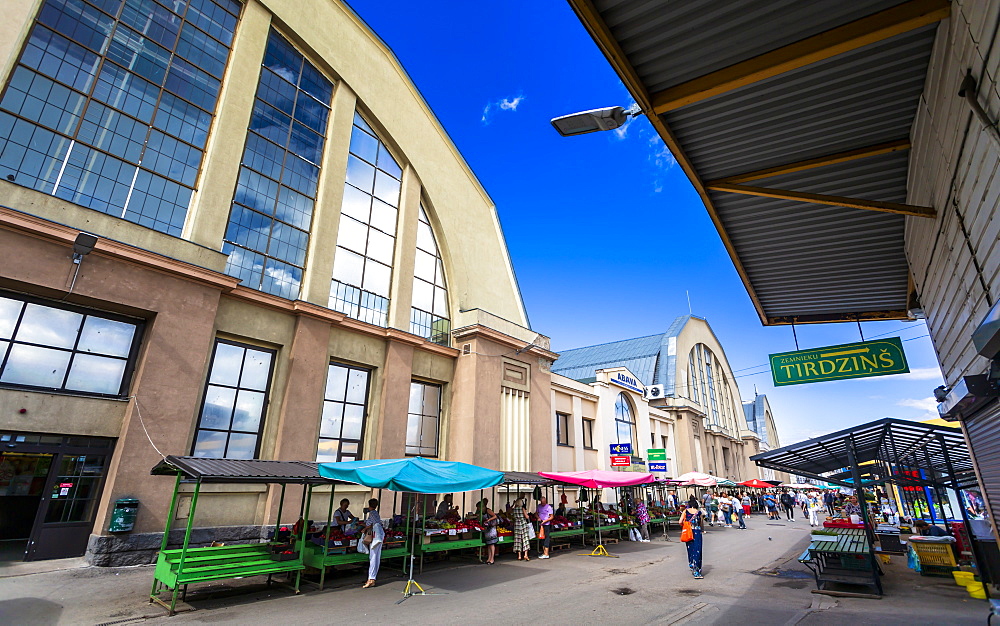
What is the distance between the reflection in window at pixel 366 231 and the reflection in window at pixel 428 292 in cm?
140

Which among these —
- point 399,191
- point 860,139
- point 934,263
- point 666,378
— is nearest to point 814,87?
point 860,139

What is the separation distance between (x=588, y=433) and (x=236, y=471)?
21661 mm

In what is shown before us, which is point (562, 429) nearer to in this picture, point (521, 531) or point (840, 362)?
point (521, 531)

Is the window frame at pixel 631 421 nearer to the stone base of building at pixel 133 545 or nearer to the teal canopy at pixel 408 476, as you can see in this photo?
the teal canopy at pixel 408 476

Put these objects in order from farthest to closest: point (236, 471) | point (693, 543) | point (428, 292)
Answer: point (428, 292), point (693, 543), point (236, 471)

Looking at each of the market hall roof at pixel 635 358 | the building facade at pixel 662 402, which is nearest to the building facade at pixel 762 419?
the building facade at pixel 662 402

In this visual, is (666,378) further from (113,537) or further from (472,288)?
(113,537)

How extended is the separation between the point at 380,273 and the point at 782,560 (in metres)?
17.4

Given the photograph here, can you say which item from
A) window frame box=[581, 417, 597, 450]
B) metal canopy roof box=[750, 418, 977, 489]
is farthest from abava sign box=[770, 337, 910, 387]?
window frame box=[581, 417, 597, 450]

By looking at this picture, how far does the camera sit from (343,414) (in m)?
17.0

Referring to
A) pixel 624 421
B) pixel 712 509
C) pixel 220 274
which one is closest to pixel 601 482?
pixel 220 274

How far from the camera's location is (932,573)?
1168 centimetres

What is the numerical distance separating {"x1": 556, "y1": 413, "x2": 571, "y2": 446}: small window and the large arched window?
Answer: 18.1 ft

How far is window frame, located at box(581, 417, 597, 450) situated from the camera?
27359mm
